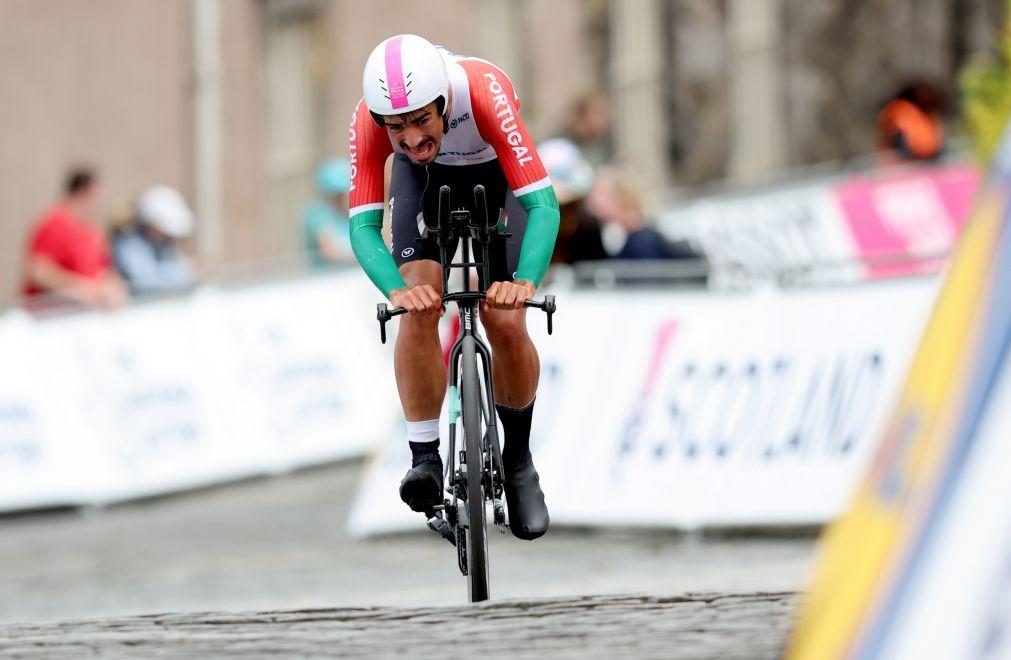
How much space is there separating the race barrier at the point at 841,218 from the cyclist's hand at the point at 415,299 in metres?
8.02

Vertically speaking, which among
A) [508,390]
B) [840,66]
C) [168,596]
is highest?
[840,66]

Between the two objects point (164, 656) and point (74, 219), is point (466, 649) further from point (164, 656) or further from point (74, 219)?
point (74, 219)

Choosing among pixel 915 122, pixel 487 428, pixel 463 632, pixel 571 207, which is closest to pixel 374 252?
pixel 487 428

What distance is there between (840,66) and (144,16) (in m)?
12.9

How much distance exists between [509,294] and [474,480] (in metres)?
0.64

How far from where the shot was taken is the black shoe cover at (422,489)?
21.3ft

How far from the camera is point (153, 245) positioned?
1583 centimetres

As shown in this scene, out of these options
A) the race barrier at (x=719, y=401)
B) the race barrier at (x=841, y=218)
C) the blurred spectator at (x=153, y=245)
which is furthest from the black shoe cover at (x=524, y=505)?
the blurred spectator at (x=153, y=245)

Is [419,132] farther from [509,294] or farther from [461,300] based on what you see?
[461,300]

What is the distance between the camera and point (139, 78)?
3020cm

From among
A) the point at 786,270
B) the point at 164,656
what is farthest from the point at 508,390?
the point at 786,270

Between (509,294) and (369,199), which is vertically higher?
(369,199)

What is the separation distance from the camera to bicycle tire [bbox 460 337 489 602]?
20.5 ft

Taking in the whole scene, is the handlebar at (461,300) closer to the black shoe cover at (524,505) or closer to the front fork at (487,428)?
the front fork at (487,428)
